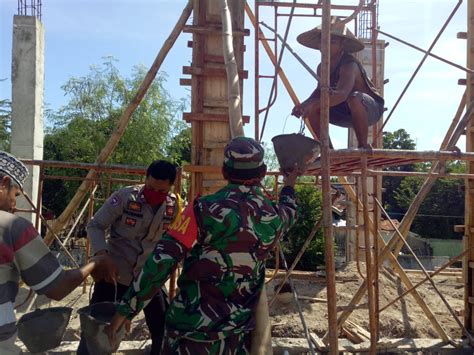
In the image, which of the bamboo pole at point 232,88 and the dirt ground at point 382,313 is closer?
the bamboo pole at point 232,88

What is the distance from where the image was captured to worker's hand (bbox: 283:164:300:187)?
2.87 m

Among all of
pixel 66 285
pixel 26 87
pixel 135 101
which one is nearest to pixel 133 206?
pixel 66 285

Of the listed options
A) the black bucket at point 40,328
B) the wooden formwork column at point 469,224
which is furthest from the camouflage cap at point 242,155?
the wooden formwork column at point 469,224

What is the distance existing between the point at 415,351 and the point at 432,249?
23.9 meters

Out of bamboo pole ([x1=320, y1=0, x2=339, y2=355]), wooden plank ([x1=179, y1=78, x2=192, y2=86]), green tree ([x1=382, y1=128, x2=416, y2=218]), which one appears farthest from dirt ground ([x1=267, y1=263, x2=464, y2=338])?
green tree ([x1=382, y1=128, x2=416, y2=218])

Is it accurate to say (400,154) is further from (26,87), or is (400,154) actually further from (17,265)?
(26,87)

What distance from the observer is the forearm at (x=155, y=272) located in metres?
2.22

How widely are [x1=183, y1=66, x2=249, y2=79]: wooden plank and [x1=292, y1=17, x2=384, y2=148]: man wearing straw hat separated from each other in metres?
0.90

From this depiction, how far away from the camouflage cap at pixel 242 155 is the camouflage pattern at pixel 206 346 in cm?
78

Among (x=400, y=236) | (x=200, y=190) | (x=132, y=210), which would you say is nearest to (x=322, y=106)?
(x=132, y=210)

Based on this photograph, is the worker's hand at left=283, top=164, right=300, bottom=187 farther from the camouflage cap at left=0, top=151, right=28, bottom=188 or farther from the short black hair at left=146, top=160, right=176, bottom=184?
the camouflage cap at left=0, top=151, right=28, bottom=188

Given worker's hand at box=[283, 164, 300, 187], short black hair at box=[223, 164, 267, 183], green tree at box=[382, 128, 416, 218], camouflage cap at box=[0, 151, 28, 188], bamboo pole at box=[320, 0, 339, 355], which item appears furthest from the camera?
green tree at box=[382, 128, 416, 218]

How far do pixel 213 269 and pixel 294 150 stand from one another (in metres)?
1.02

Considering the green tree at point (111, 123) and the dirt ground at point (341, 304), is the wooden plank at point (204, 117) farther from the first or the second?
the green tree at point (111, 123)
